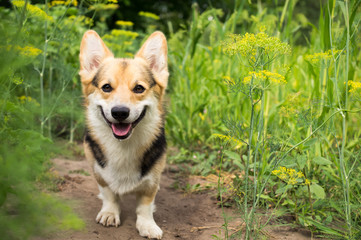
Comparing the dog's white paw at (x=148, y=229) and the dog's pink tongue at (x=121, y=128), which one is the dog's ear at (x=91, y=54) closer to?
the dog's pink tongue at (x=121, y=128)

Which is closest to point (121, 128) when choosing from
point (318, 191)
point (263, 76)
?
point (263, 76)

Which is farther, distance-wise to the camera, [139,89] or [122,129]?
[139,89]

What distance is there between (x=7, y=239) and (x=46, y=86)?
439 cm

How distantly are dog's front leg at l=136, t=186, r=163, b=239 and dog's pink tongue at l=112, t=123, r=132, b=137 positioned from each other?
0.60 m

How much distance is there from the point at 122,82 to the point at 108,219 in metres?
1.08

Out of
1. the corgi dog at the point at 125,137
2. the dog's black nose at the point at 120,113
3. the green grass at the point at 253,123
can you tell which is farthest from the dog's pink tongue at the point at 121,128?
the green grass at the point at 253,123

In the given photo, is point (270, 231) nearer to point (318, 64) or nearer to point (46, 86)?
point (318, 64)

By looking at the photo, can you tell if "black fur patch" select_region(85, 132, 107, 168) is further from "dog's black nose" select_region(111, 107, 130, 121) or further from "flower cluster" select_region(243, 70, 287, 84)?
"flower cluster" select_region(243, 70, 287, 84)

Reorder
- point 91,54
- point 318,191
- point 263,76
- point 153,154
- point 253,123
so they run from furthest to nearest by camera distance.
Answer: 1. point 91,54
2. point 153,154
3. point 318,191
4. point 253,123
5. point 263,76

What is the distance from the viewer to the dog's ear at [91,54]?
2.92m

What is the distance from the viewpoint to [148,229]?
102 inches

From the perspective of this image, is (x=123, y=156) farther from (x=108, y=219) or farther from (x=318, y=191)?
(x=318, y=191)

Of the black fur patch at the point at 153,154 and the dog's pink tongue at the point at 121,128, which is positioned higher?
the dog's pink tongue at the point at 121,128

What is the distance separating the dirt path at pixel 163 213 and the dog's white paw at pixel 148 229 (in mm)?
54
